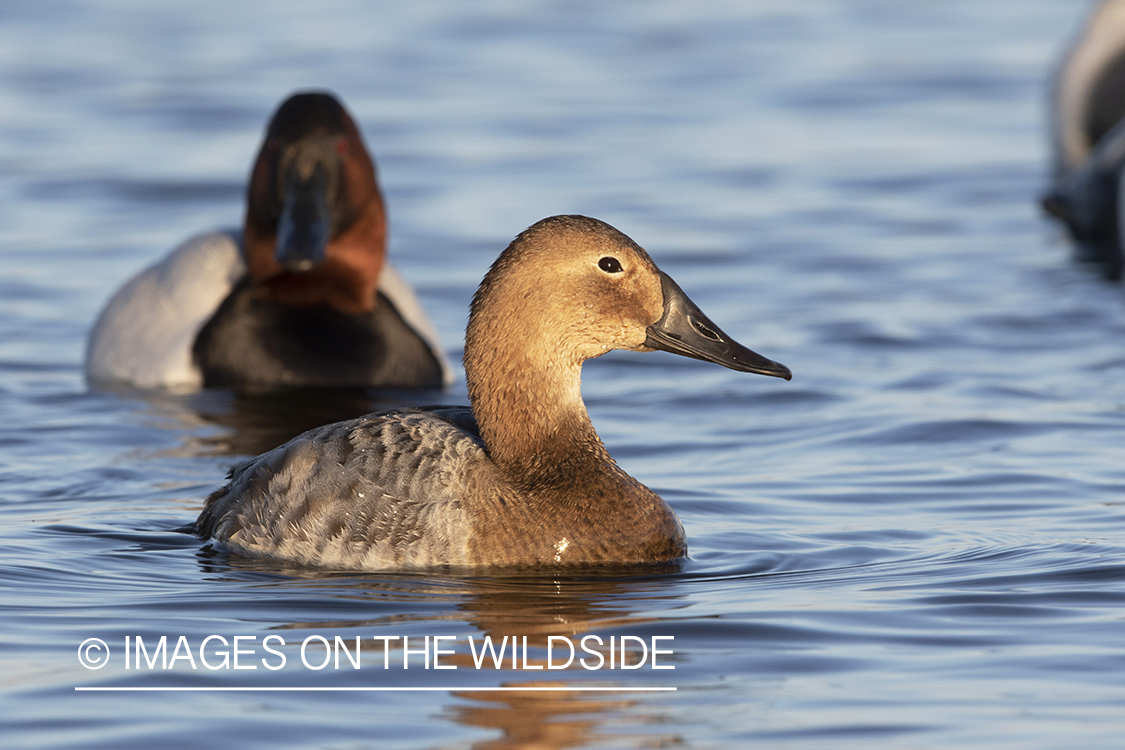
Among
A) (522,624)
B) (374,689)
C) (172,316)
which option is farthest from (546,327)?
(172,316)

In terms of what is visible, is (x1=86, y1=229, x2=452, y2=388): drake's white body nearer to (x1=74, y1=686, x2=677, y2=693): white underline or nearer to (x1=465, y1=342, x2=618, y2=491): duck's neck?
(x1=465, y1=342, x2=618, y2=491): duck's neck

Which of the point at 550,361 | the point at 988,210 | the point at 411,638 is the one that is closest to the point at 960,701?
the point at 411,638

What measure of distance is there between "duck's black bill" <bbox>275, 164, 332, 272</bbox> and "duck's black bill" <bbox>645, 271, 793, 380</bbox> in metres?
2.92

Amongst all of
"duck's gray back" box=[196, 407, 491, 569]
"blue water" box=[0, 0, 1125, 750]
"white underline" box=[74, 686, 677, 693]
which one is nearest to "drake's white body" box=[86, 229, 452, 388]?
"blue water" box=[0, 0, 1125, 750]

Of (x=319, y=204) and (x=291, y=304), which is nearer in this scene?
(x=319, y=204)

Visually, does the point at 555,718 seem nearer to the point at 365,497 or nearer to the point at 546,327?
the point at 365,497

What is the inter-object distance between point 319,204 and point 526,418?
3310 millimetres

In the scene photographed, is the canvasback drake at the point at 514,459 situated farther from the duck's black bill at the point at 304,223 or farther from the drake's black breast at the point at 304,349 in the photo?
the drake's black breast at the point at 304,349

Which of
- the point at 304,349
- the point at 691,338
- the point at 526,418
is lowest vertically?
the point at 304,349

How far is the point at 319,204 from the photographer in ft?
29.8

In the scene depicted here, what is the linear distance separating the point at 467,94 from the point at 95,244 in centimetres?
556

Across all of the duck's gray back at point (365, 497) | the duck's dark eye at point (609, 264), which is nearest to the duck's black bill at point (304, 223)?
the duck's gray back at point (365, 497)

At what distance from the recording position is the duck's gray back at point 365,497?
593cm

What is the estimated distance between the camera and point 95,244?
502 inches
